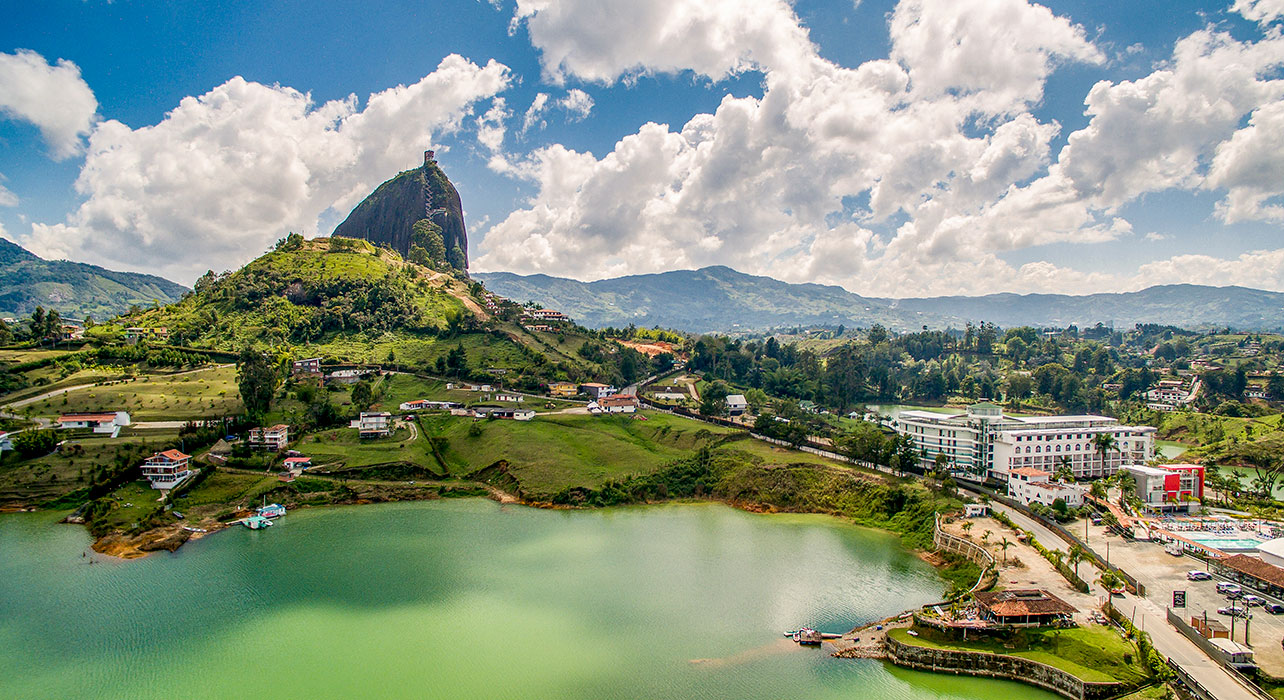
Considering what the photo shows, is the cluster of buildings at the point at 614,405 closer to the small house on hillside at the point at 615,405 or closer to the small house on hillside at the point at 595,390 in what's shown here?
the small house on hillside at the point at 615,405

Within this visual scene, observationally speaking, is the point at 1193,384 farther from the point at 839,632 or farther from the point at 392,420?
the point at 392,420

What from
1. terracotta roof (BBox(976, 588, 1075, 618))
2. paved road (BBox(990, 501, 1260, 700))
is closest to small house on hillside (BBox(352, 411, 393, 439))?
terracotta roof (BBox(976, 588, 1075, 618))

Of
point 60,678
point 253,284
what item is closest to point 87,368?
point 253,284

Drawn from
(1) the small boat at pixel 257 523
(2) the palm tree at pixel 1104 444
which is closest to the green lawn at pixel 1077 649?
(2) the palm tree at pixel 1104 444

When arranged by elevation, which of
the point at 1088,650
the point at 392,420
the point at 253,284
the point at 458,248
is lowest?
the point at 1088,650

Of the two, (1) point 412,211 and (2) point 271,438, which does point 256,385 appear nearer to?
(2) point 271,438

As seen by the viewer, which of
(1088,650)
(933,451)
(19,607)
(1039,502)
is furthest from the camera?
(933,451)
